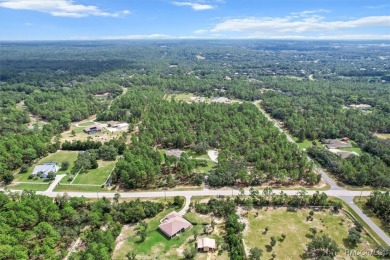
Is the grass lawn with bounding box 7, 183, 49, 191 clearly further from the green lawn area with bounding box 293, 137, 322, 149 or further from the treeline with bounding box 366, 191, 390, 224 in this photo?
the green lawn area with bounding box 293, 137, 322, 149

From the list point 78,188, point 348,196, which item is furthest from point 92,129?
point 348,196

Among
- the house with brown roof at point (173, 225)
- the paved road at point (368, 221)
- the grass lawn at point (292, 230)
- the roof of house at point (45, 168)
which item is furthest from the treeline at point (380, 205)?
the roof of house at point (45, 168)

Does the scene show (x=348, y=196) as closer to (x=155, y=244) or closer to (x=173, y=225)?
(x=173, y=225)

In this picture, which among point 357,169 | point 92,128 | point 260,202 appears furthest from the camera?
point 92,128

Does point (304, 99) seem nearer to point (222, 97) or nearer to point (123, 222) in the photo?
point (222, 97)

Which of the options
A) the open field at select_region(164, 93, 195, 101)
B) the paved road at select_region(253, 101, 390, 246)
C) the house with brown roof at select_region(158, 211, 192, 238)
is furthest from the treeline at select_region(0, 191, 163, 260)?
the open field at select_region(164, 93, 195, 101)

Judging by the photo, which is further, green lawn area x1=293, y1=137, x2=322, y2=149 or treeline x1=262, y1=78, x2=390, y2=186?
green lawn area x1=293, y1=137, x2=322, y2=149
